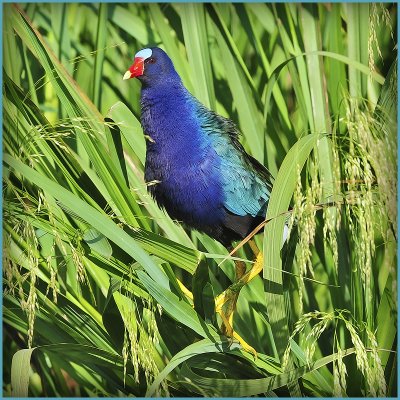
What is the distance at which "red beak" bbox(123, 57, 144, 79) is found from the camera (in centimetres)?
142

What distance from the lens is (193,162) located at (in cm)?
138

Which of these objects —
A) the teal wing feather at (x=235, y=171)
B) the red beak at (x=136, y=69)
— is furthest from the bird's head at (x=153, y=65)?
the teal wing feather at (x=235, y=171)

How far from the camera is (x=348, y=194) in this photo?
1.10m

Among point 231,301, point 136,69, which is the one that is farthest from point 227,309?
point 136,69

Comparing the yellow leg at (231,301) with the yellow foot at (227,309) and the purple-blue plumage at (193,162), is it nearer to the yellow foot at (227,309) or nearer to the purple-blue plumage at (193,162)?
the yellow foot at (227,309)

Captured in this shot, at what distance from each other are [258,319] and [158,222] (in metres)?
0.28

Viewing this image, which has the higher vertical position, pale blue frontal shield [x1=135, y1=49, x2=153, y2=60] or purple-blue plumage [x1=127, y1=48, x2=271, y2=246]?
pale blue frontal shield [x1=135, y1=49, x2=153, y2=60]

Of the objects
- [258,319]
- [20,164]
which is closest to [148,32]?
[20,164]

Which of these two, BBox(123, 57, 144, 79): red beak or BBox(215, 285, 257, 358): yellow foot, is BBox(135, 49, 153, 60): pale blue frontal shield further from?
A: BBox(215, 285, 257, 358): yellow foot

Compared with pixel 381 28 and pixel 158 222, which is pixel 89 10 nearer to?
pixel 158 222

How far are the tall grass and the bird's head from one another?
0.03 meters

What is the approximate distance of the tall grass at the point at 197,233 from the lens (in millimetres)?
1097

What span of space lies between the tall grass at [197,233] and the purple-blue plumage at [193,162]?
0.12 ft

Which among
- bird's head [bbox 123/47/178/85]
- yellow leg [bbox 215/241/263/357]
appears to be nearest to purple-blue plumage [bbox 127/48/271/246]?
bird's head [bbox 123/47/178/85]
